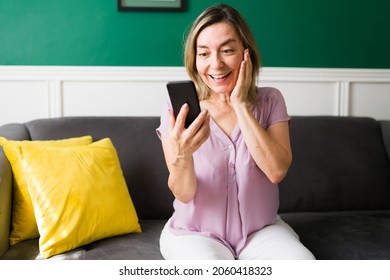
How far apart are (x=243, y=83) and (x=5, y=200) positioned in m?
0.86

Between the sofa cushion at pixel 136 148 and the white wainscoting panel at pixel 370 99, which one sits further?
the white wainscoting panel at pixel 370 99

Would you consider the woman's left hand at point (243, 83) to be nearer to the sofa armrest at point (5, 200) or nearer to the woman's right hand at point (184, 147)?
the woman's right hand at point (184, 147)

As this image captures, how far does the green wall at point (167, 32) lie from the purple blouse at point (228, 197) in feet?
3.26

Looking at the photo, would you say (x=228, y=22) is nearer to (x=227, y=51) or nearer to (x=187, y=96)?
(x=227, y=51)

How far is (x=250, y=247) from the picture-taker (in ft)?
5.08

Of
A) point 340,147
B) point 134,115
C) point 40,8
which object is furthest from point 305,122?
point 40,8

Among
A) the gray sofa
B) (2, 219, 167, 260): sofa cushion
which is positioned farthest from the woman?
the gray sofa

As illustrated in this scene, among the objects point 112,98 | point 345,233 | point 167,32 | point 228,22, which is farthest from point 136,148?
point 345,233

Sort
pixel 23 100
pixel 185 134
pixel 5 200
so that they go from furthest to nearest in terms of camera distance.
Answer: pixel 23 100
pixel 5 200
pixel 185 134

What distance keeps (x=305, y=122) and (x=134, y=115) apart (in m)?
0.80

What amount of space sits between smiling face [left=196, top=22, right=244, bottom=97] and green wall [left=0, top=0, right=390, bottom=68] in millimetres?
897

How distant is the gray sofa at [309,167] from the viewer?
212cm

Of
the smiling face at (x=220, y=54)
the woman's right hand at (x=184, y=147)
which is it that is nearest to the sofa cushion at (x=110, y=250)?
the woman's right hand at (x=184, y=147)

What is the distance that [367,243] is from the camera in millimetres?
1775
